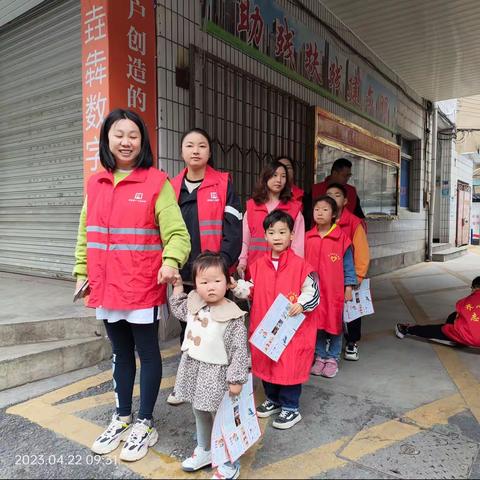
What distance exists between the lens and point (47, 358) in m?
2.99

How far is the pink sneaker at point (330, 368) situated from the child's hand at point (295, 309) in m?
1.04

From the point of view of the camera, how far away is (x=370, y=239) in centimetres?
812

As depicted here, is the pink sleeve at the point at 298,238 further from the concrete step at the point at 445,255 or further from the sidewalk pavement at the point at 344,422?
the concrete step at the point at 445,255

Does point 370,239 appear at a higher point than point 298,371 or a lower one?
higher

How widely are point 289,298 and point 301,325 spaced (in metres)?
0.17

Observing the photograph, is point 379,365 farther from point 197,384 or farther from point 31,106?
point 31,106

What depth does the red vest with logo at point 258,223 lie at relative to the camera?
2.88m

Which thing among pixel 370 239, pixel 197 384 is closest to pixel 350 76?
pixel 370 239

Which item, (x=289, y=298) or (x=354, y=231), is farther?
(x=354, y=231)

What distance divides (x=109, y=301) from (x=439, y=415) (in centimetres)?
198

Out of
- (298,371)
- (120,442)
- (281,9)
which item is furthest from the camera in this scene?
(281,9)

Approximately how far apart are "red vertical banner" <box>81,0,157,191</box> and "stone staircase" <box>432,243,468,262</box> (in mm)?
9846

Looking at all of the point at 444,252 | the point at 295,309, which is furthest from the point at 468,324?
the point at 444,252

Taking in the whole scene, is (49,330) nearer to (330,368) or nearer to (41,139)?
(330,368)
